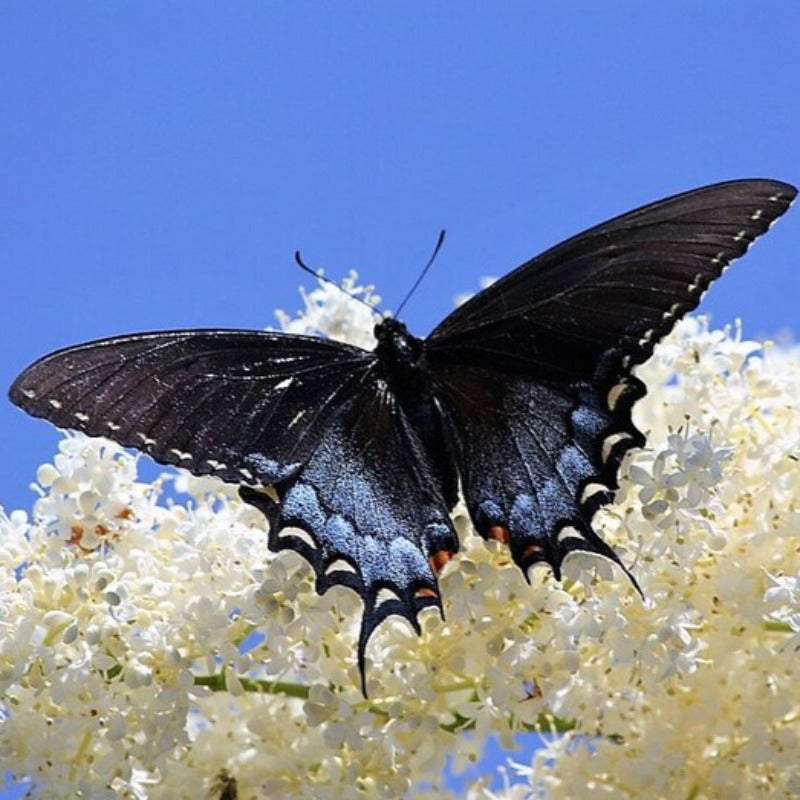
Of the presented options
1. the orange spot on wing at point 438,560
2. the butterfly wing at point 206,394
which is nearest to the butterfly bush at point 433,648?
the orange spot on wing at point 438,560

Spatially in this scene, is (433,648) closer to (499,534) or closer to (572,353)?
(499,534)

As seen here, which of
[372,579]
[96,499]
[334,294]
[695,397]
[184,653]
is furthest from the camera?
[334,294]

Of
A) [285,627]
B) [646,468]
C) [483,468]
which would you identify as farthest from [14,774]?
[646,468]

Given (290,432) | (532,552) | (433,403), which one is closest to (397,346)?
(433,403)

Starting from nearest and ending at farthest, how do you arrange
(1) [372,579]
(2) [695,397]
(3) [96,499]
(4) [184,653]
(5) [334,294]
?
(1) [372,579] → (4) [184,653] → (3) [96,499] → (2) [695,397] → (5) [334,294]

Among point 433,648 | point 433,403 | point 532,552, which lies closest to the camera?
point 532,552

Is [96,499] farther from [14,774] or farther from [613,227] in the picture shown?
[613,227]

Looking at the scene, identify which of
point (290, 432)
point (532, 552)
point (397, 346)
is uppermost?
point (397, 346)
